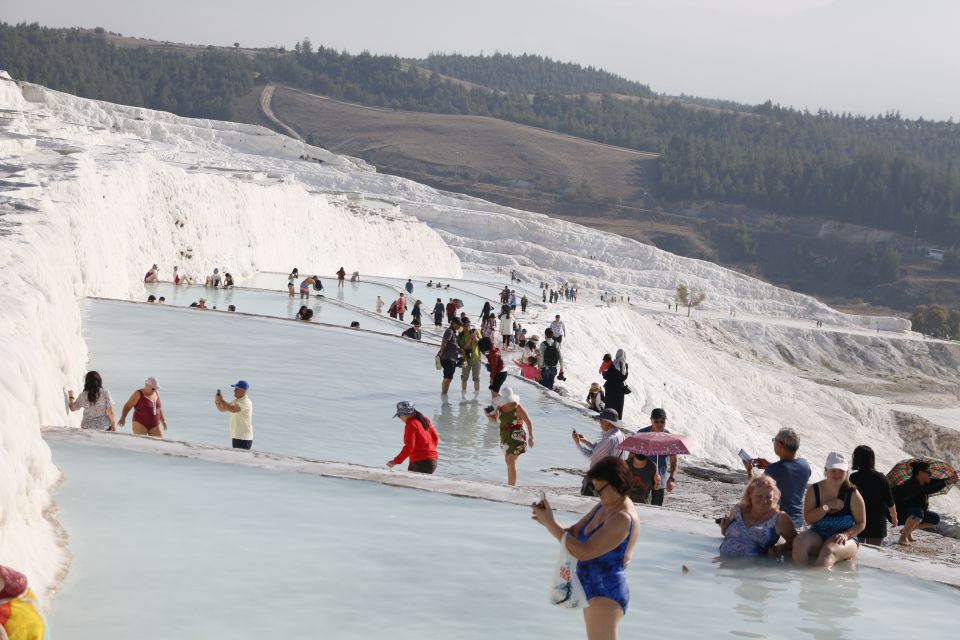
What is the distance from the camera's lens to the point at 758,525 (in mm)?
5926

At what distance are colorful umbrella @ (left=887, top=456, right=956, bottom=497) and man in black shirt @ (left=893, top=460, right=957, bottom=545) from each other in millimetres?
20

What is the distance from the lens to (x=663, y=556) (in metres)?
6.00

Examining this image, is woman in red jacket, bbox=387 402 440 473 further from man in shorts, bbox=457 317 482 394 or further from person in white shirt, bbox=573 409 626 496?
man in shorts, bbox=457 317 482 394

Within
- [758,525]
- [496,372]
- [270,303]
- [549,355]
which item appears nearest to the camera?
[758,525]

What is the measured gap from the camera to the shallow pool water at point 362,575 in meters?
4.77

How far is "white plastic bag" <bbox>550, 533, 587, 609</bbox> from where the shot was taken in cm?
415

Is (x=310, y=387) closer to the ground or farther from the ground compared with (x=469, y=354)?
closer to the ground

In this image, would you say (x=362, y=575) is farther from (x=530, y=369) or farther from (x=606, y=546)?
(x=530, y=369)

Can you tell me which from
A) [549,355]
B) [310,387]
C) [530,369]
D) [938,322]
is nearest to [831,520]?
[310,387]

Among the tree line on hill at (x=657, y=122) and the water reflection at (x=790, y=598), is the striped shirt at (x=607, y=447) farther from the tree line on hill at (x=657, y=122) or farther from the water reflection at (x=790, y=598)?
the tree line on hill at (x=657, y=122)

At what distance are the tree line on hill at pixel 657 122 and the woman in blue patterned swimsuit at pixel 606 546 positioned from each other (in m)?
117

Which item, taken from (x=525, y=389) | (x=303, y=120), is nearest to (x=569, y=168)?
(x=303, y=120)

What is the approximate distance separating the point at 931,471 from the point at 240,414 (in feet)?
15.2

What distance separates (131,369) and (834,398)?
40137 millimetres
